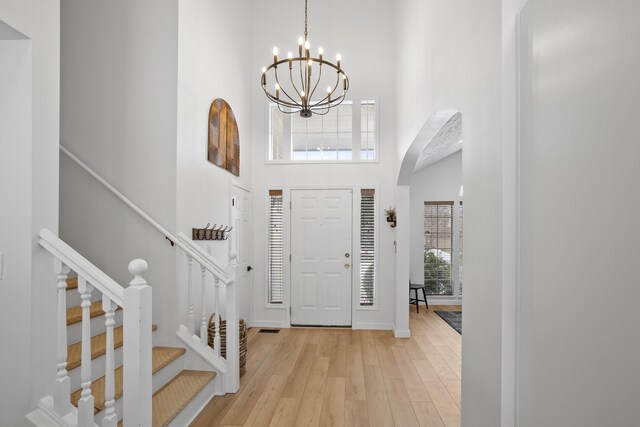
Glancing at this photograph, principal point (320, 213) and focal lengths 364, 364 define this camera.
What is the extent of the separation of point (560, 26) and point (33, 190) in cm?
214

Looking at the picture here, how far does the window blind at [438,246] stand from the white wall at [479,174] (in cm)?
491

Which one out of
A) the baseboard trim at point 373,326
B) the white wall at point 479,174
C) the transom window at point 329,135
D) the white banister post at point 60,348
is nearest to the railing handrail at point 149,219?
the white banister post at point 60,348

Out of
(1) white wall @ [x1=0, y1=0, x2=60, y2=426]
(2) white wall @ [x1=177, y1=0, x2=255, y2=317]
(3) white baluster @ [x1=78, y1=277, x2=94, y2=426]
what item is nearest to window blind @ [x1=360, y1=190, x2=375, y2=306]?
(2) white wall @ [x1=177, y1=0, x2=255, y2=317]

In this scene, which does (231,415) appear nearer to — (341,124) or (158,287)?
(158,287)

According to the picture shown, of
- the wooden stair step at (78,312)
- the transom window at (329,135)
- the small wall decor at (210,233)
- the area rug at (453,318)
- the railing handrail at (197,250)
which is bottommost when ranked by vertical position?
the area rug at (453,318)

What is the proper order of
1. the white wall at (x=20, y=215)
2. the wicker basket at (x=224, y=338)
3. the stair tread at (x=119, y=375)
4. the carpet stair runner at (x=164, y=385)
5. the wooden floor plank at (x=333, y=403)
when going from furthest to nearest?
the wicker basket at (x=224, y=338) → the wooden floor plank at (x=333, y=403) → the carpet stair runner at (x=164, y=385) → the stair tread at (x=119, y=375) → the white wall at (x=20, y=215)

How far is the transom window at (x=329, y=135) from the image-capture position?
17.4 feet

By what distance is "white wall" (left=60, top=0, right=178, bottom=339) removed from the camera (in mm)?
2969

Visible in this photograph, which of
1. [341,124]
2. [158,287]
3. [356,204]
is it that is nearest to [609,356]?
[158,287]

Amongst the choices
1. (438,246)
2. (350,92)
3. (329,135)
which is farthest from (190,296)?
(438,246)

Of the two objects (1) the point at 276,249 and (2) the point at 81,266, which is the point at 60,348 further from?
(1) the point at 276,249

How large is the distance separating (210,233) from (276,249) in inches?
75.6

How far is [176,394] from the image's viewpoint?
8.38 ft

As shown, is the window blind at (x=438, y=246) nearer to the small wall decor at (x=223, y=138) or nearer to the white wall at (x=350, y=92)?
the white wall at (x=350, y=92)
